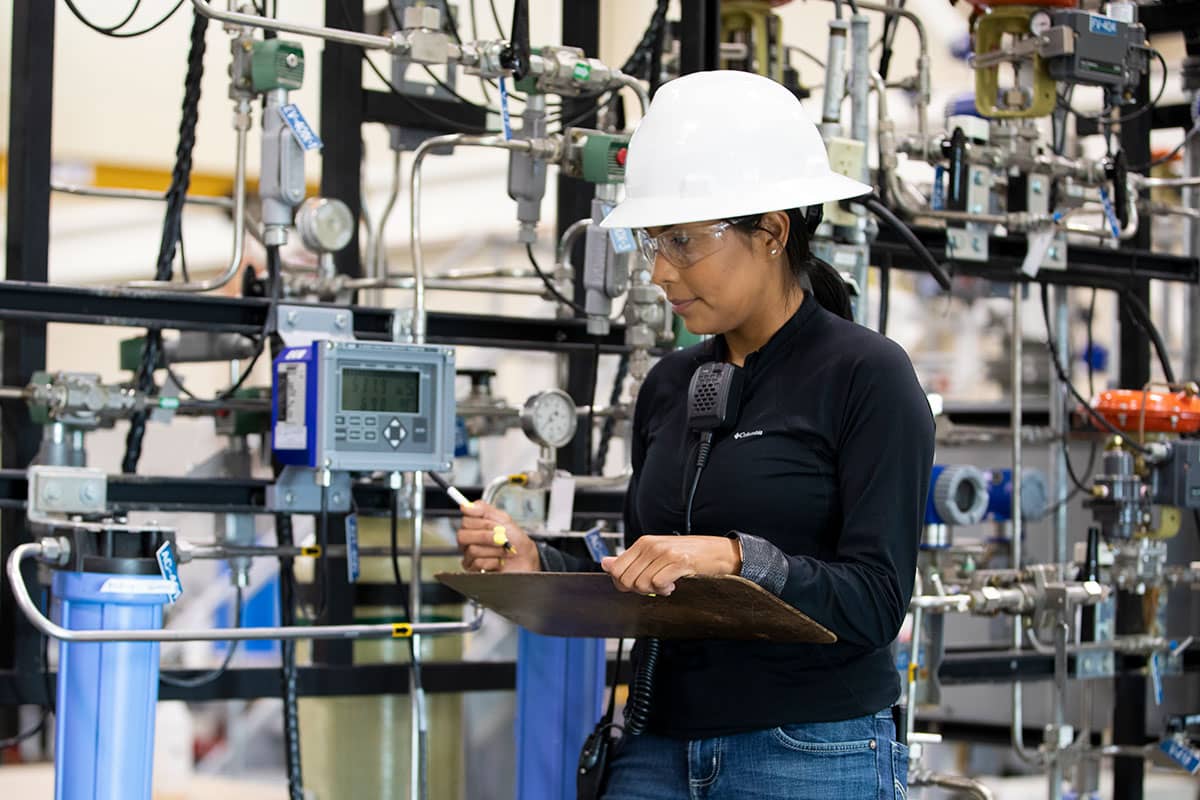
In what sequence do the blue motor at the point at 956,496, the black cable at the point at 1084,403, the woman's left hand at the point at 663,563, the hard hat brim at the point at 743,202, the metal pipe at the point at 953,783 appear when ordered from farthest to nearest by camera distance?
the black cable at the point at 1084,403 < the blue motor at the point at 956,496 < the metal pipe at the point at 953,783 < the hard hat brim at the point at 743,202 < the woman's left hand at the point at 663,563

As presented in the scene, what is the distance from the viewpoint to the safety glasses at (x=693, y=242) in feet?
5.65

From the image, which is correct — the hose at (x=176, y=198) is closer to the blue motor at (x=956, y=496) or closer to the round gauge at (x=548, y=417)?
the round gauge at (x=548, y=417)

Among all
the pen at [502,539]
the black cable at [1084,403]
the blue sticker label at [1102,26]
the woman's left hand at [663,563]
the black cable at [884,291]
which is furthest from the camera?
the black cable at [1084,403]

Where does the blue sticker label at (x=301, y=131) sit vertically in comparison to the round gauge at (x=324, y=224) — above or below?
above

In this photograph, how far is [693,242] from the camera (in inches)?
67.9

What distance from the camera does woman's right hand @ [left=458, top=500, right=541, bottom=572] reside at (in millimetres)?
1858

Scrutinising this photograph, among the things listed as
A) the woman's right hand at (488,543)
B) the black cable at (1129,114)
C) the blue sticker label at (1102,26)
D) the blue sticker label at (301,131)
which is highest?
the blue sticker label at (1102,26)

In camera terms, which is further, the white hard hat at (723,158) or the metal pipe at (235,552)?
the metal pipe at (235,552)

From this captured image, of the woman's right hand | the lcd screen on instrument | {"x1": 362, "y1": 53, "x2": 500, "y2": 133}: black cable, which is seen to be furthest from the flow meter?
{"x1": 362, "y1": 53, "x2": 500, "y2": 133}: black cable

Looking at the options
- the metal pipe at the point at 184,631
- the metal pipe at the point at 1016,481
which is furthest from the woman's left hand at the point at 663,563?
the metal pipe at the point at 1016,481

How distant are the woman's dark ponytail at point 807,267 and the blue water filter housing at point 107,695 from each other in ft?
3.04

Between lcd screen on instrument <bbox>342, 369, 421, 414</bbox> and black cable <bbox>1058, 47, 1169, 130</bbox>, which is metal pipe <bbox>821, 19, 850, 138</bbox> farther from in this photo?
black cable <bbox>1058, 47, 1169, 130</bbox>

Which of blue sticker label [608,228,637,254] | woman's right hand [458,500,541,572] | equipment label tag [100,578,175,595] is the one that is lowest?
equipment label tag [100,578,175,595]

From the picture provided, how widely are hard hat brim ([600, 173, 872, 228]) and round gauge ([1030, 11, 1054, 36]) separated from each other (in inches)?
70.7
